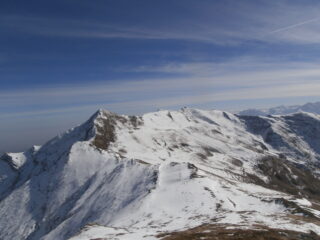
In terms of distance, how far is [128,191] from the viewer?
93.2 metres

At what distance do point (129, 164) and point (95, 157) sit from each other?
43.7 metres

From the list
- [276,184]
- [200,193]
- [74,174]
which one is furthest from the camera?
[276,184]

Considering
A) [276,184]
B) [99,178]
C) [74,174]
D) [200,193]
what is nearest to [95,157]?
[74,174]

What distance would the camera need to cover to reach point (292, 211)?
58344mm

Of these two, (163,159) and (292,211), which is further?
(163,159)

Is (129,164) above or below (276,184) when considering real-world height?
above

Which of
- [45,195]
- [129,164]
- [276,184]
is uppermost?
[129,164]

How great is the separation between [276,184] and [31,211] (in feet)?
490

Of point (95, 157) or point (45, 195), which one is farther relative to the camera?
point (95, 157)

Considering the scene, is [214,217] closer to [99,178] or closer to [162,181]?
[162,181]

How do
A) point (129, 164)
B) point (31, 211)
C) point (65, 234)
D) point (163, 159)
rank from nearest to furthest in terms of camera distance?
1. point (65, 234)
2. point (129, 164)
3. point (31, 211)
4. point (163, 159)

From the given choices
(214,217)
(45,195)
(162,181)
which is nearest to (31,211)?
(45,195)

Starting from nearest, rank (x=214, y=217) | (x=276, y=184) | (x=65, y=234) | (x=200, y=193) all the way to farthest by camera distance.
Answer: (x=214, y=217), (x=200, y=193), (x=65, y=234), (x=276, y=184)

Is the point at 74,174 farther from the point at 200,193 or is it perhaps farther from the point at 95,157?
the point at 200,193
